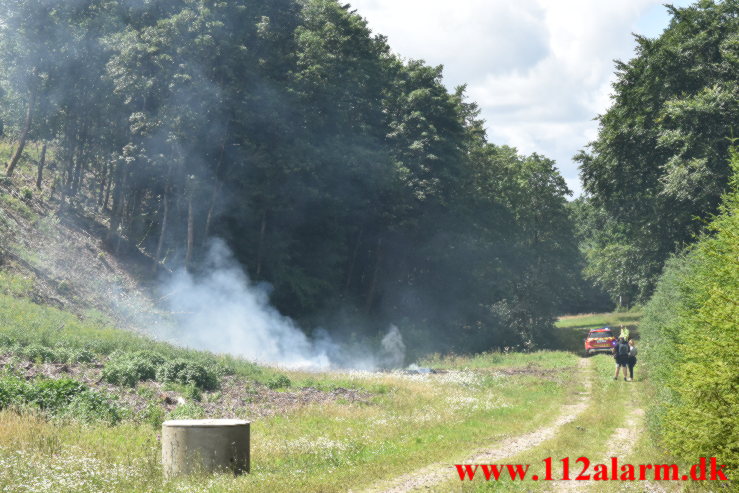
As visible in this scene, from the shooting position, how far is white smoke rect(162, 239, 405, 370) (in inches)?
1620

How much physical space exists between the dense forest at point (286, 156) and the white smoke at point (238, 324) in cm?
171

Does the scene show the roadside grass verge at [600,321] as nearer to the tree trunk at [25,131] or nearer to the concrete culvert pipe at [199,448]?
the tree trunk at [25,131]

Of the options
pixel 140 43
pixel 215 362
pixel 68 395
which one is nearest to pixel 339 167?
pixel 140 43

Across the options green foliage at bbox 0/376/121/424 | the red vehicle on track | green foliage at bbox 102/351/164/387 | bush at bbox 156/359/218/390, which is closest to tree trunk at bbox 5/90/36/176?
green foliage at bbox 102/351/164/387

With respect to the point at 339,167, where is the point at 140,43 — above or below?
above

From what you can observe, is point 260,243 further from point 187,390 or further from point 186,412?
point 186,412

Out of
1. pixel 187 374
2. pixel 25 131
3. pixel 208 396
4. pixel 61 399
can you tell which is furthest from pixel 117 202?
pixel 61 399

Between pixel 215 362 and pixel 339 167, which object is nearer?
pixel 215 362

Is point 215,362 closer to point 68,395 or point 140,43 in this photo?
point 68,395

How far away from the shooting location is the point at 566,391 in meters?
28.8

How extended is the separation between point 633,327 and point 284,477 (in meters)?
69.6

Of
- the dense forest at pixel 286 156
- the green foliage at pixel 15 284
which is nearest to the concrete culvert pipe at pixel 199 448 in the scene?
the green foliage at pixel 15 284

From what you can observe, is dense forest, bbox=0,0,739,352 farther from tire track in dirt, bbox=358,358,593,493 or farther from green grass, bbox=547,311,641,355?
tire track in dirt, bbox=358,358,593,493

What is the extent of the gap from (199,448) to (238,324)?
101 ft
